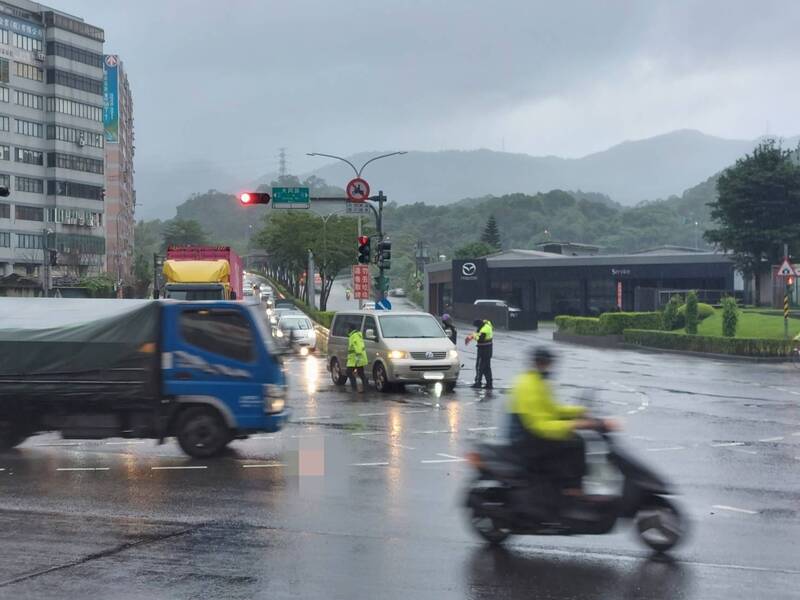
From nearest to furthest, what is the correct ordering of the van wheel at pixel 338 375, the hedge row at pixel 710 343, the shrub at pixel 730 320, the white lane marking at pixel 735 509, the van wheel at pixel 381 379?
the white lane marking at pixel 735 509
the van wheel at pixel 381 379
the van wheel at pixel 338 375
the hedge row at pixel 710 343
the shrub at pixel 730 320

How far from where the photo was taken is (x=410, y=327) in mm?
25000

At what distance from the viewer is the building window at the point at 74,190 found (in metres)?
99.4

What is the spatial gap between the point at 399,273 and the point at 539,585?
520 feet

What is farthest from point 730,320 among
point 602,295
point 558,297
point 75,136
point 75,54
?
point 75,54

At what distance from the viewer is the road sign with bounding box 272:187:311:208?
34.9 metres

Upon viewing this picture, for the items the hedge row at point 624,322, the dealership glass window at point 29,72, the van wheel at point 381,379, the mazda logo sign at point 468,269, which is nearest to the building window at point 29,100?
the dealership glass window at point 29,72

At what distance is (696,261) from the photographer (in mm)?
77375

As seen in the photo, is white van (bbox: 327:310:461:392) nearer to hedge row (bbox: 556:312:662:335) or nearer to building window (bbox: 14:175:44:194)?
hedge row (bbox: 556:312:662:335)

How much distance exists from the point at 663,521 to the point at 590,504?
67cm

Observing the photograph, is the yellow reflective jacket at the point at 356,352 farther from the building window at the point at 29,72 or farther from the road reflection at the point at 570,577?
the building window at the point at 29,72

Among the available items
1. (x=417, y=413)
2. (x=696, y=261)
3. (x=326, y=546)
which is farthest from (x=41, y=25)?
(x=326, y=546)

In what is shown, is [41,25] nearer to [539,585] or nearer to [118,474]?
[118,474]

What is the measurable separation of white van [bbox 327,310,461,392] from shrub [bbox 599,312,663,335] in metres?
28.3

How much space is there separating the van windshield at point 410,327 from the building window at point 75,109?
82073 mm
